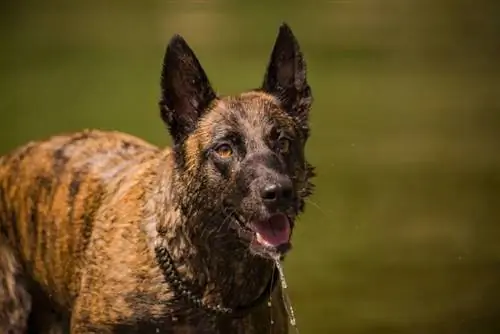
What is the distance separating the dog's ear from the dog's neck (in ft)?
0.25

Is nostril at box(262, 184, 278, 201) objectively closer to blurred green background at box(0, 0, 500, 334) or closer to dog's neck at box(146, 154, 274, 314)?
dog's neck at box(146, 154, 274, 314)

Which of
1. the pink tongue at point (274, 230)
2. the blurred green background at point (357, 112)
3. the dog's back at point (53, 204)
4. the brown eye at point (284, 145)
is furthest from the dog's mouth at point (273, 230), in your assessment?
the blurred green background at point (357, 112)

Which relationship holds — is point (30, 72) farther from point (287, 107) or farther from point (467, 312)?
point (467, 312)

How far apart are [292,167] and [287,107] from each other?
14 cm

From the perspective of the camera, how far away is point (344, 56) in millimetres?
2279

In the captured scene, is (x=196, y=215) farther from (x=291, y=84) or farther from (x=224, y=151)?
A: (x=291, y=84)

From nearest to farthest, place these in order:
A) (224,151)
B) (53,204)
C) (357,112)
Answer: (224,151)
(53,204)
(357,112)

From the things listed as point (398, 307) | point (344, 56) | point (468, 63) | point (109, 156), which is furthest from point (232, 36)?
point (398, 307)

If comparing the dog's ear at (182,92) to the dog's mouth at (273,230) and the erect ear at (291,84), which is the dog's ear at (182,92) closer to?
the erect ear at (291,84)

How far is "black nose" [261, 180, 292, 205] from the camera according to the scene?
1470mm

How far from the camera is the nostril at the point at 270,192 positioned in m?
1.47

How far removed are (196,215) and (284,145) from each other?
208 millimetres

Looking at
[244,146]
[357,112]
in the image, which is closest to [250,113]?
[244,146]

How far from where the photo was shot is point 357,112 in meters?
2.37
